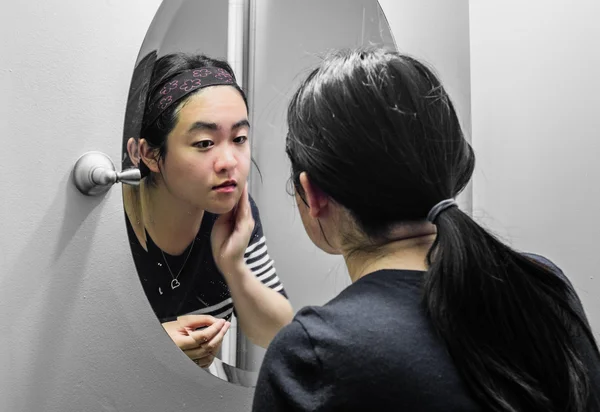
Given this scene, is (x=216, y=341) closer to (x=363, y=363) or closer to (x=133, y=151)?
(x=133, y=151)

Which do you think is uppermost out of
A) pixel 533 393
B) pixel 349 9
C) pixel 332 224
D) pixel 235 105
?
pixel 349 9

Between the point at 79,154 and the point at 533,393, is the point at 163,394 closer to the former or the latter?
the point at 79,154

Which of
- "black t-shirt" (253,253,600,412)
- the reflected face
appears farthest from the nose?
"black t-shirt" (253,253,600,412)

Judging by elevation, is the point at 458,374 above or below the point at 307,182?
below

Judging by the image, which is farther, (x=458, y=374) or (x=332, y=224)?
(x=332, y=224)

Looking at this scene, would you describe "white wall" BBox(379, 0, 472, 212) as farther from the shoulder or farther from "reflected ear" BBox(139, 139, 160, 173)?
the shoulder

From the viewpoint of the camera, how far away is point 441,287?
1.85 feet

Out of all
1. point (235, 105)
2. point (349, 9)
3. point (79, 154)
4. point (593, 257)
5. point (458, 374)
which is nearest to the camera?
point (458, 374)

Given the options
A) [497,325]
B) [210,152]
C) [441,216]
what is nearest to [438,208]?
[441,216]

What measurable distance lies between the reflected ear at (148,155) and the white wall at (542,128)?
711 millimetres

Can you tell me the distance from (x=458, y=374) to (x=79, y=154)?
48cm

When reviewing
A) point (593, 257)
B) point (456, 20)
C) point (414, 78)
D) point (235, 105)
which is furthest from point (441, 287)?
point (456, 20)

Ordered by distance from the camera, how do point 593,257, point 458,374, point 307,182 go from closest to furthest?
point 458,374, point 307,182, point 593,257

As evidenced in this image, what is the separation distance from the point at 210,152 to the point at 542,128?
2.33 feet
